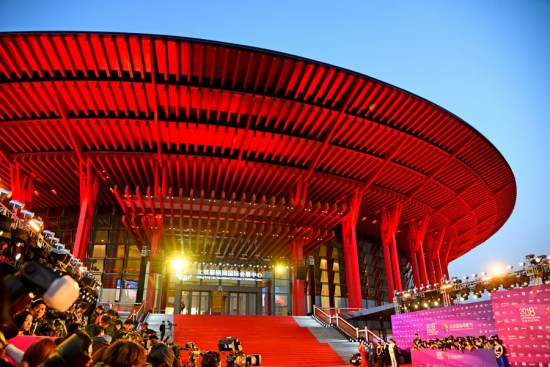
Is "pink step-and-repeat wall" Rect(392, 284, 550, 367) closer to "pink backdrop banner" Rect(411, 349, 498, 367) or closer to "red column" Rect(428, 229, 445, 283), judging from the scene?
"pink backdrop banner" Rect(411, 349, 498, 367)

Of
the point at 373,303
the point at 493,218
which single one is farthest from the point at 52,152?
the point at 493,218

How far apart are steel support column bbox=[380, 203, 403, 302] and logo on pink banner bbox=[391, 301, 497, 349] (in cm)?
A: 911

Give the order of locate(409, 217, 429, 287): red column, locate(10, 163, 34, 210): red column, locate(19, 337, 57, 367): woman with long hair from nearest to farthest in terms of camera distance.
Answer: locate(19, 337, 57, 367): woman with long hair
locate(10, 163, 34, 210): red column
locate(409, 217, 429, 287): red column

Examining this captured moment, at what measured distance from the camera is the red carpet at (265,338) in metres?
15.9

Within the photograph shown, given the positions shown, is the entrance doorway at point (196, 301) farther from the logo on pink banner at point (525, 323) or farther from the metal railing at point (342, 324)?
the logo on pink banner at point (525, 323)

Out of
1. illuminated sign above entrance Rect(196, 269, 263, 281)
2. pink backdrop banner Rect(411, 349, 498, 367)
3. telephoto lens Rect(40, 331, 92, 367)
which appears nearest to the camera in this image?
telephoto lens Rect(40, 331, 92, 367)

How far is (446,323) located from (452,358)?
79.3 inches

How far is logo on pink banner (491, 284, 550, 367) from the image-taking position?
10.2 meters

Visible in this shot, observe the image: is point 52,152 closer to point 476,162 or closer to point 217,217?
point 217,217

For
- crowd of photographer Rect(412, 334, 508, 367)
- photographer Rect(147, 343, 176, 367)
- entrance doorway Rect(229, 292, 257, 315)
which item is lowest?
crowd of photographer Rect(412, 334, 508, 367)

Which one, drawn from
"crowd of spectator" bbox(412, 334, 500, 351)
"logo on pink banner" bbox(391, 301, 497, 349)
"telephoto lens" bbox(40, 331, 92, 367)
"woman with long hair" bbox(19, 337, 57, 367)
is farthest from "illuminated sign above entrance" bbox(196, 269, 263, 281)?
"telephoto lens" bbox(40, 331, 92, 367)

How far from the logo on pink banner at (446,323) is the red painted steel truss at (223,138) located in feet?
24.2

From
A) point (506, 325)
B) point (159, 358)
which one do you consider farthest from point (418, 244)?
point (159, 358)

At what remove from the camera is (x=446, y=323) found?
14289 mm
